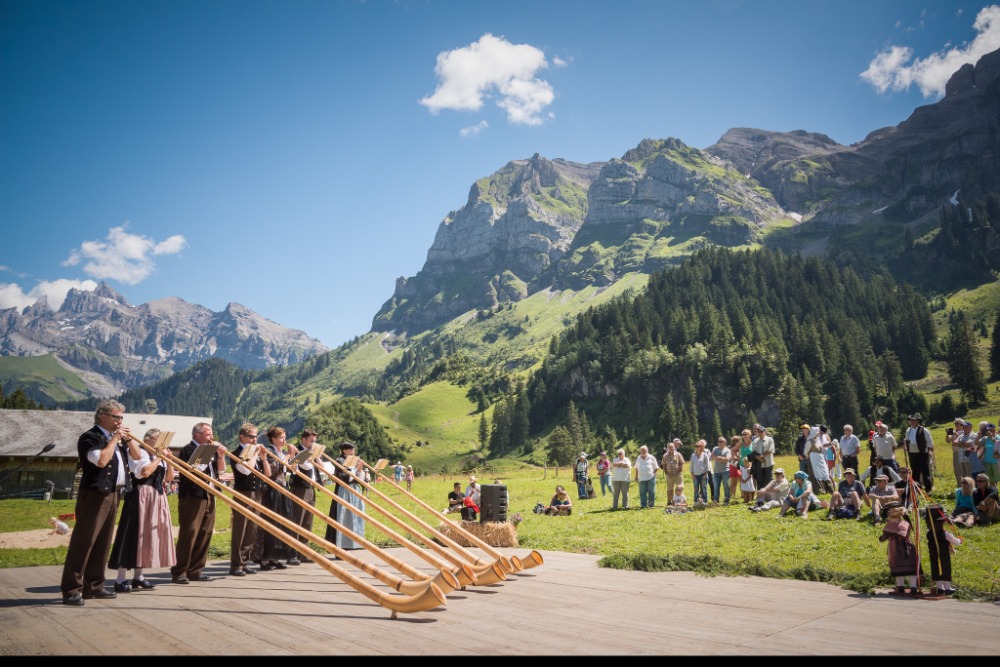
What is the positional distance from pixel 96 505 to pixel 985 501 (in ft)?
57.9

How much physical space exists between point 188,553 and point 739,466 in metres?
18.9

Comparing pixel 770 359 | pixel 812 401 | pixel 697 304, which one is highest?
pixel 697 304

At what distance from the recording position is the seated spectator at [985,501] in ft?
44.5

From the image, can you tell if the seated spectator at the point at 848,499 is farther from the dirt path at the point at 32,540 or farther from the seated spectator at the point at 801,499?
the dirt path at the point at 32,540

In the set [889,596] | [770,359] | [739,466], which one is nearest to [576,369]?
[770,359]

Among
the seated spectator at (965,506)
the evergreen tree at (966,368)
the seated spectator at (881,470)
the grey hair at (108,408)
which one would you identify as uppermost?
the evergreen tree at (966,368)

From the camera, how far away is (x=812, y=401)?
355 ft

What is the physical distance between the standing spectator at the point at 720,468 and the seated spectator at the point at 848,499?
196 inches

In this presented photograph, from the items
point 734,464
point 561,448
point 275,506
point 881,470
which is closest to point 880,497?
point 881,470

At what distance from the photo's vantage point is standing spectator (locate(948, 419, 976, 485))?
17562 mm

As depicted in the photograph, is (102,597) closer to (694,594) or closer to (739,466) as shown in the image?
(694,594)

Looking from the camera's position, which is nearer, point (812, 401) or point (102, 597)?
point (102, 597)

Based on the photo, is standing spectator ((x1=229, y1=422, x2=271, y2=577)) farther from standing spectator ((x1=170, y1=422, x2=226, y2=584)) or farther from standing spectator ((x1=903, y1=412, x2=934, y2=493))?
standing spectator ((x1=903, y1=412, x2=934, y2=493))

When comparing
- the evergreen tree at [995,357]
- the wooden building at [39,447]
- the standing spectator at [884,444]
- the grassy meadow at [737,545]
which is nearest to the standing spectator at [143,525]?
the grassy meadow at [737,545]
